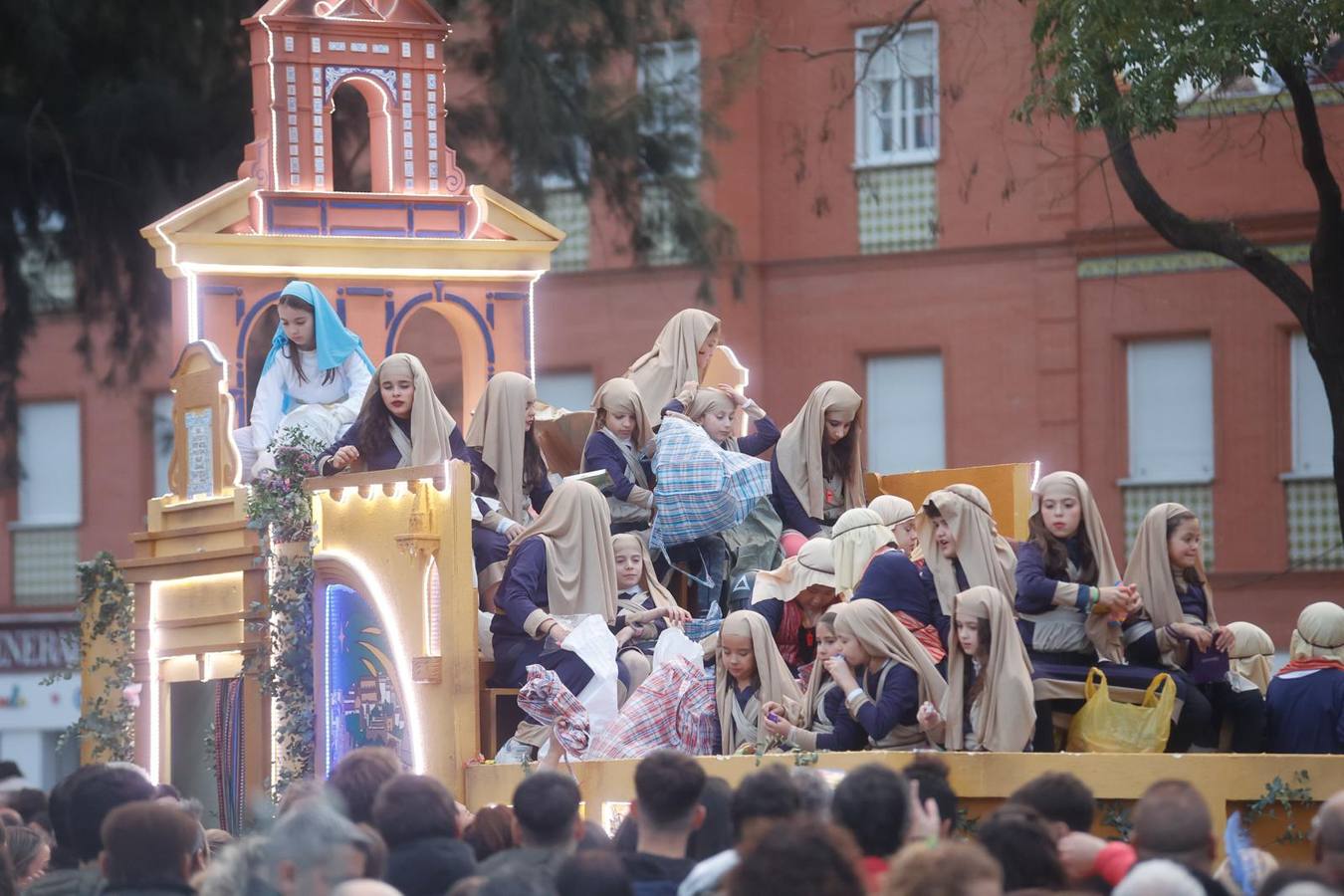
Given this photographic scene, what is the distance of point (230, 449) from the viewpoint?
45.3ft

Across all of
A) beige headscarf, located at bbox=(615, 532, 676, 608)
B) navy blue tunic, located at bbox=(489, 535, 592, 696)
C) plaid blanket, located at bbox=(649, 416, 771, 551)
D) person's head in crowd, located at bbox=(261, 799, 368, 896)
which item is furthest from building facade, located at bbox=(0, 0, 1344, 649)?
person's head in crowd, located at bbox=(261, 799, 368, 896)

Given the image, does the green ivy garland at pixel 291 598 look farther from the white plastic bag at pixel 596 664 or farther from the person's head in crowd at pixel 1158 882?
the person's head in crowd at pixel 1158 882

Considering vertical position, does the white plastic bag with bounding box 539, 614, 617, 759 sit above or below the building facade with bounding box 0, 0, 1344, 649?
below

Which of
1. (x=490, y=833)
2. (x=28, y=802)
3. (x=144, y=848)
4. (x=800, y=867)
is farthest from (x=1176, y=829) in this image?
(x=28, y=802)

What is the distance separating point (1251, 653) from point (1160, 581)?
198 centimetres

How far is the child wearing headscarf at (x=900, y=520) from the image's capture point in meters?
12.5

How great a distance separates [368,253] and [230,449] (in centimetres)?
183

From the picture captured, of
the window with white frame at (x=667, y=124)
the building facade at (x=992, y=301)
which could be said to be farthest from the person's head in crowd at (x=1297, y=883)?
the building facade at (x=992, y=301)

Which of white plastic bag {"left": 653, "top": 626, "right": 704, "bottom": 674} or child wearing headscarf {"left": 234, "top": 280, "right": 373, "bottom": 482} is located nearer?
white plastic bag {"left": 653, "top": 626, "right": 704, "bottom": 674}

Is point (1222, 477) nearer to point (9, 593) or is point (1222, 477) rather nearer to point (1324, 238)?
point (1324, 238)

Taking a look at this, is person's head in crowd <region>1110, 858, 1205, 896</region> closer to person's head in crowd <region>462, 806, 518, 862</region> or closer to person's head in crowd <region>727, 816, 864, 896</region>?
person's head in crowd <region>727, 816, 864, 896</region>

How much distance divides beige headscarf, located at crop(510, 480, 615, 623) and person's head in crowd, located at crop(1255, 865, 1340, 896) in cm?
607

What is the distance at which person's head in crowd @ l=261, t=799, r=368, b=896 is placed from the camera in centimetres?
666

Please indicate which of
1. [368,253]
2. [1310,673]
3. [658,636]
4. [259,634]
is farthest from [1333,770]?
[368,253]
